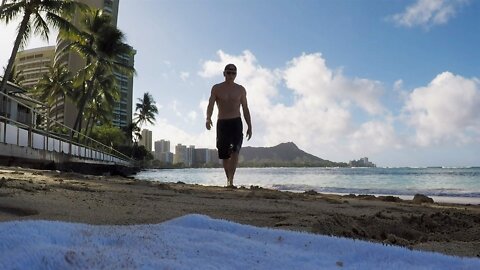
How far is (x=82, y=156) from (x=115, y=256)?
19.1m

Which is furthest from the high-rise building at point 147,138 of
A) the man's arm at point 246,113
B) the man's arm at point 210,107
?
the man's arm at point 210,107

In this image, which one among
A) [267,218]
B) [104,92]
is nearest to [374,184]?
[267,218]

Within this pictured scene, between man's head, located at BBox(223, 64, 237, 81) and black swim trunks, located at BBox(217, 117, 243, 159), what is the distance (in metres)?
0.62

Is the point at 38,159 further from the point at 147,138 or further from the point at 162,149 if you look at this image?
the point at 162,149

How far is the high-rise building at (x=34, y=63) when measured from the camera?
68312 mm

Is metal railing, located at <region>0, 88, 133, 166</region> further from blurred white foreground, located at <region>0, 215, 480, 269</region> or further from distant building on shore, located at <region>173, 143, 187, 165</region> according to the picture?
distant building on shore, located at <region>173, 143, 187, 165</region>

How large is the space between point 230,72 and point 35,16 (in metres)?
15.6

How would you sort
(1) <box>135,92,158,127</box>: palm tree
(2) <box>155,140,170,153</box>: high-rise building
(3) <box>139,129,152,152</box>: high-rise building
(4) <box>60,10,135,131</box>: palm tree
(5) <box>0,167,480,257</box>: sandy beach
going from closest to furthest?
(5) <box>0,167,480,257</box>: sandy beach → (4) <box>60,10,135,131</box>: palm tree → (1) <box>135,92,158,127</box>: palm tree → (3) <box>139,129,152,152</box>: high-rise building → (2) <box>155,140,170,153</box>: high-rise building

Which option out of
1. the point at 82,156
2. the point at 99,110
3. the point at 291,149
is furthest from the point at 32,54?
the point at 82,156

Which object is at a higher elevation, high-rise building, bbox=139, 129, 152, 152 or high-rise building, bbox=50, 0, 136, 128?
high-rise building, bbox=50, 0, 136, 128

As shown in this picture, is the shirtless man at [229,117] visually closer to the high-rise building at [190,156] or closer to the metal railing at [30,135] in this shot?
the metal railing at [30,135]

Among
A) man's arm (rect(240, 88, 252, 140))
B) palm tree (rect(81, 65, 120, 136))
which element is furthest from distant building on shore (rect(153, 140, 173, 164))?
man's arm (rect(240, 88, 252, 140))

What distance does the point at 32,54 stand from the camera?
7925cm

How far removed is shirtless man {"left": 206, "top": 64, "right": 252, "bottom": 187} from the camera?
625 centimetres
